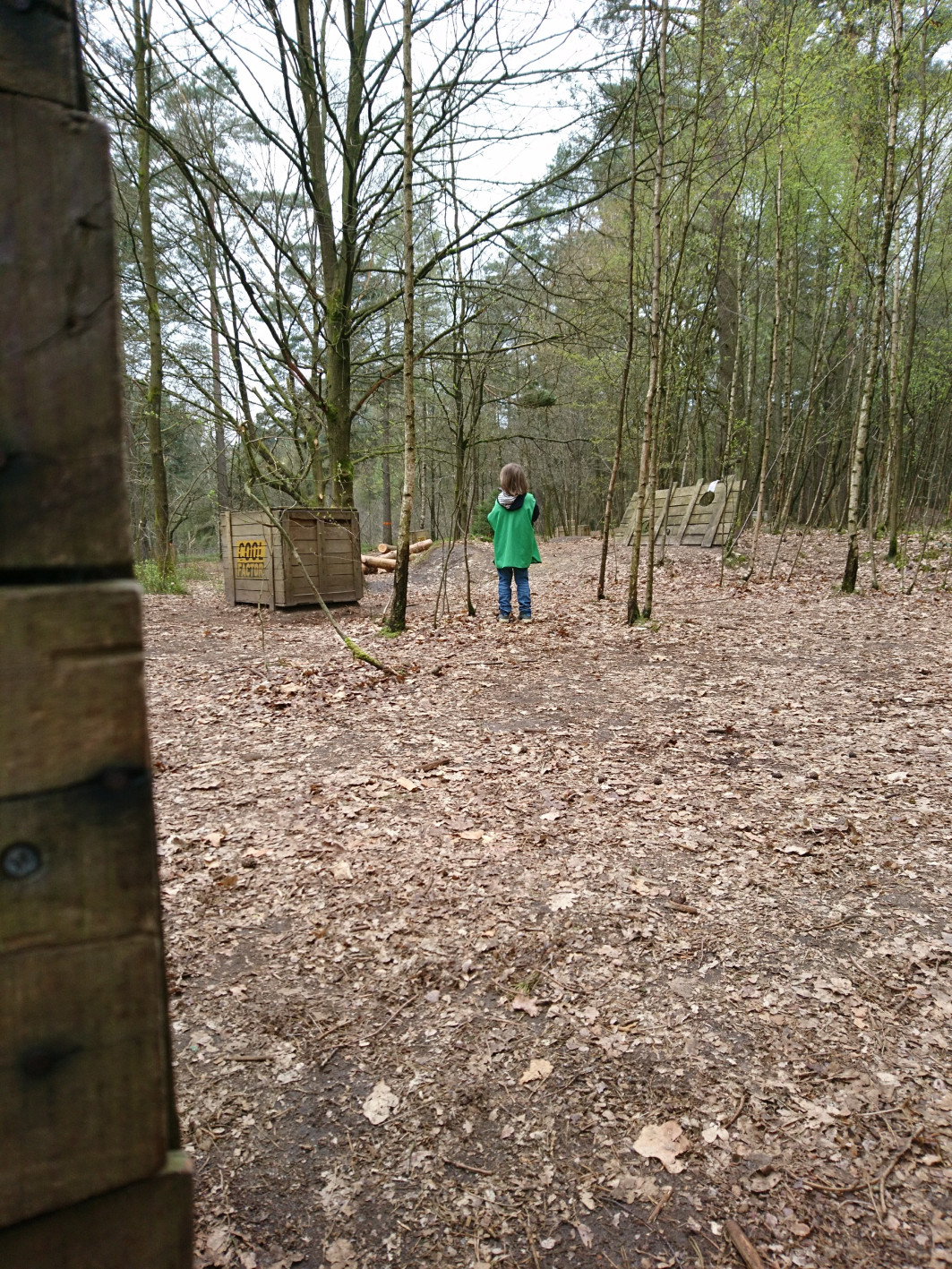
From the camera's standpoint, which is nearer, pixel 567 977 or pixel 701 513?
pixel 567 977

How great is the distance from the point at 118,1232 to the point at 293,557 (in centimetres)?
992

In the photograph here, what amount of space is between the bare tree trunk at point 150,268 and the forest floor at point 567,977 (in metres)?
7.94

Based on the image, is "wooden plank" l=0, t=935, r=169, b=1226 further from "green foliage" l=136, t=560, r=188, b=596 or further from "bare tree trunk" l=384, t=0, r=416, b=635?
"green foliage" l=136, t=560, r=188, b=596

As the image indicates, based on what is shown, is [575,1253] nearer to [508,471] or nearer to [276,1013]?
[276,1013]

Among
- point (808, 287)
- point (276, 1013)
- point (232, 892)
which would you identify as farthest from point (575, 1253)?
point (808, 287)

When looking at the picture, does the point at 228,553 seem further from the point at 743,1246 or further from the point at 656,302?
the point at 743,1246

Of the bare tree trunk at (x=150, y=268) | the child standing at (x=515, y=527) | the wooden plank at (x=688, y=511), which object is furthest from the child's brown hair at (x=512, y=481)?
the wooden plank at (x=688, y=511)

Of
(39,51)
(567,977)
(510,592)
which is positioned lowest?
(567,977)

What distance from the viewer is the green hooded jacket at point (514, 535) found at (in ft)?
28.5

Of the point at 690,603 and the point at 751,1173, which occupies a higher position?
the point at 690,603

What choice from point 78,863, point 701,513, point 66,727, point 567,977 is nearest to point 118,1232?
point 78,863

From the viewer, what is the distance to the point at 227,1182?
1.84m

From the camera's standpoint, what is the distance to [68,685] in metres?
0.67

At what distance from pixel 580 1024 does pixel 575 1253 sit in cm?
70
